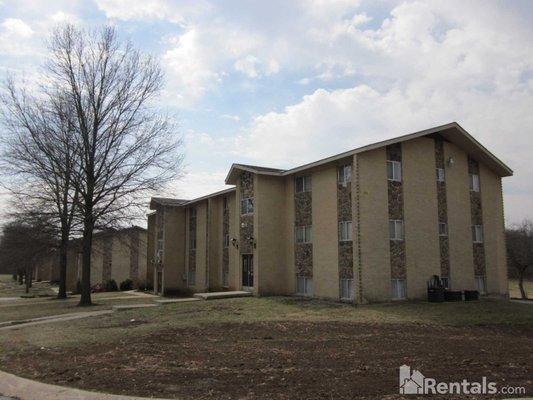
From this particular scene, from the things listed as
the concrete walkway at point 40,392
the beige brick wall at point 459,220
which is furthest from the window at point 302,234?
the concrete walkway at point 40,392

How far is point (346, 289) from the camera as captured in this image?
75.4 feet

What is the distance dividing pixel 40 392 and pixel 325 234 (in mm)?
17541

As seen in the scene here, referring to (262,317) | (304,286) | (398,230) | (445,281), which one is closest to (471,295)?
(445,281)

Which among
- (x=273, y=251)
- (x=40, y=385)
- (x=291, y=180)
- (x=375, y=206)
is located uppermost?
(x=291, y=180)

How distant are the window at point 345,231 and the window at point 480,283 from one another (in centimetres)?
795

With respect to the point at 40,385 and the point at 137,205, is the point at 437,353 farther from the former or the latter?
A: the point at 137,205

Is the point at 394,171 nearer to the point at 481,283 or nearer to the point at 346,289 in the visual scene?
the point at 346,289

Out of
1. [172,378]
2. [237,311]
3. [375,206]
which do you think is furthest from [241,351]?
[375,206]

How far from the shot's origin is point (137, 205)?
1078 inches

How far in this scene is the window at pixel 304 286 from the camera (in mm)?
25609

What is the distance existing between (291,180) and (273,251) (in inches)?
156

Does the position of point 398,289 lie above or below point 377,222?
below

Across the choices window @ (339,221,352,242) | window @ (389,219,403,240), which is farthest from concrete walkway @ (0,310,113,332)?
window @ (389,219,403,240)

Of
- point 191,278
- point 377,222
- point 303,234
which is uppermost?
point 377,222
